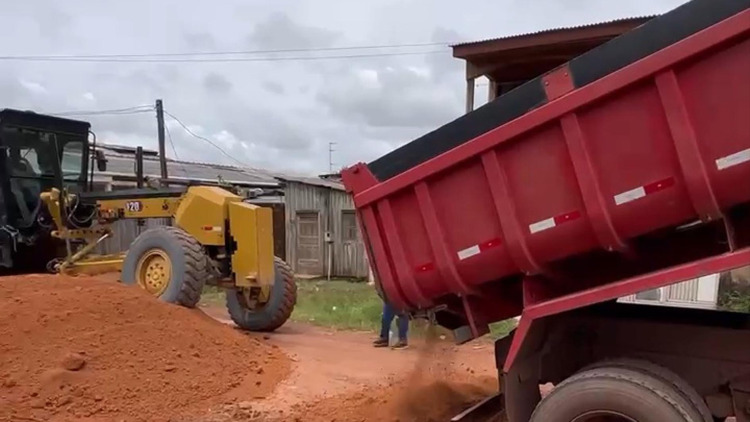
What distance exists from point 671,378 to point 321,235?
1685cm

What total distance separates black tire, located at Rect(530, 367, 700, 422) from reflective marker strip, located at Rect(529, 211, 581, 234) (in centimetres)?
88

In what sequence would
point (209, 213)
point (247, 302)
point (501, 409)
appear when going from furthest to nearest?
point (247, 302)
point (209, 213)
point (501, 409)

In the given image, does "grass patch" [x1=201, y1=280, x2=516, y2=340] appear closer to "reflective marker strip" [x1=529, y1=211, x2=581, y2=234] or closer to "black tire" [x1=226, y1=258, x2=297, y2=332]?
"black tire" [x1=226, y1=258, x2=297, y2=332]

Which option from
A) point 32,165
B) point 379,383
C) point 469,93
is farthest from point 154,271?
point 469,93

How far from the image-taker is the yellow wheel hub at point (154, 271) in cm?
938

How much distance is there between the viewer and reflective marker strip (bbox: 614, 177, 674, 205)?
3828 millimetres

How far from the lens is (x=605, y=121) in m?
3.96

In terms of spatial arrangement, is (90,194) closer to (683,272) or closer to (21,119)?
(21,119)

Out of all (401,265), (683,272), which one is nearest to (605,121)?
(683,272)

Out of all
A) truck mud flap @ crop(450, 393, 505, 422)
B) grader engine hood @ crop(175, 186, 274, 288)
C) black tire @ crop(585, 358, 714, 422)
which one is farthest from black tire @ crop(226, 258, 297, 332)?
black tire @ crop(585, 358, 714, 422)

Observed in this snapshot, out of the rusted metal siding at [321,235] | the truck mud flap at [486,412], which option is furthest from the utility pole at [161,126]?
the truck mud flap at [486,412]

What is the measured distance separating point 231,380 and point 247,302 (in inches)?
129

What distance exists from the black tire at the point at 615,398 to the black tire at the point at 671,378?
40mm

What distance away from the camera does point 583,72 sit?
405 centimetres
